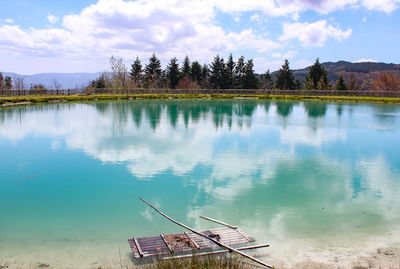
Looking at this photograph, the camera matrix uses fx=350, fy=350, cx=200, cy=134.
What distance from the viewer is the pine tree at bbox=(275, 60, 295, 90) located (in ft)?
180

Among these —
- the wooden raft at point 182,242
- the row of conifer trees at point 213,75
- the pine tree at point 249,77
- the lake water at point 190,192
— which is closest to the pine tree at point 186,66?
the row of conifer trees at point 213,75

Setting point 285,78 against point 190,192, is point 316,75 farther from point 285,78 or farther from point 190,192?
point 190,192

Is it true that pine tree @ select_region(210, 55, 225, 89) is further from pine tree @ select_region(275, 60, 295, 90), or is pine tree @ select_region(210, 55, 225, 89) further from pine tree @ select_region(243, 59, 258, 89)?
pine tree @ select_region(275, 60, 295, 90)

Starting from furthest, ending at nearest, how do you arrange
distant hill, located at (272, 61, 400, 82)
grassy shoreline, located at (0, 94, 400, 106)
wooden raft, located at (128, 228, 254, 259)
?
distant hill, located at (272, 61, 400, 82)
grassy shoreline, located at (0, 94, 400, 106)
wooden raft, located at (128, 228, 254, 259)

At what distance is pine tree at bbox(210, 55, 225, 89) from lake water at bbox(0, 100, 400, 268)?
41606mm

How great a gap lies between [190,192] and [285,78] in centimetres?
5127

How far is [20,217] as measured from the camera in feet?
A: 17.7

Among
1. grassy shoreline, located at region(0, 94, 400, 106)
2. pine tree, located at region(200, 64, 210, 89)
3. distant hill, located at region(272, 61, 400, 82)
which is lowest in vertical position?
grassy shoreline, located at region(0, 94, 400, 106)

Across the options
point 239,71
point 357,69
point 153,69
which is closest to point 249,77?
point 239,71

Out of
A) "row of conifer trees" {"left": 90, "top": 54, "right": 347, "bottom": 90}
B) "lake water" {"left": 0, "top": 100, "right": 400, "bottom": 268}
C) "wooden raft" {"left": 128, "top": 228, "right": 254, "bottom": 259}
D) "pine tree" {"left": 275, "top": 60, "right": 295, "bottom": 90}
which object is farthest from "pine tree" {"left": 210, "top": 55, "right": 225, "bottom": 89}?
"wooden raft" {"left": 128, "top": 228, "right": 254, "bottom": 259}

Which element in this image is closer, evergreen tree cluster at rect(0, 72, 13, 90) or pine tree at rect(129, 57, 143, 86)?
evergreen tree cluster at rect(0, 72, 13, 90)

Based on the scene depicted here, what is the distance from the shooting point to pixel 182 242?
14.0 feet

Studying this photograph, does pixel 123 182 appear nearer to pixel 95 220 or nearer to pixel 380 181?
pixel 95 220

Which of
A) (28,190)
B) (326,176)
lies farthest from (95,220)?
(326,176)
